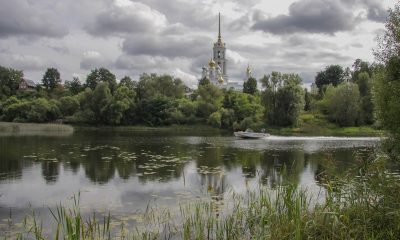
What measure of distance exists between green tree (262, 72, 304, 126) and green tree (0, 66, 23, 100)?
79899mm

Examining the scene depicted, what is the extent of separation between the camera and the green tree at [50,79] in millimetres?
132000

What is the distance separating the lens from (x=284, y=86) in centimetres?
8200

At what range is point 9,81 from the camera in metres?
130

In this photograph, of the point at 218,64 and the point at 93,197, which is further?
the point at 218,64

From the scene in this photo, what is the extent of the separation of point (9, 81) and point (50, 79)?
39.2 feet

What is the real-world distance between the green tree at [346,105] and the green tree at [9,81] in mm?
90955

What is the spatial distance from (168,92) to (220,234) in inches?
4212

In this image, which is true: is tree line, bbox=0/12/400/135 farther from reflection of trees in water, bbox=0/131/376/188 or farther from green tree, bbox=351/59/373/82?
reflection of trees in water, bbox=0/131/376/188

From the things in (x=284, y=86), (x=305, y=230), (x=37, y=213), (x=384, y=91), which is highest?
(x=284, y=86)

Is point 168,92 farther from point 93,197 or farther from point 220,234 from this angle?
point 220,234

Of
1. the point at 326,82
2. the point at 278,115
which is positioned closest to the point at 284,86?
the point at 278,115

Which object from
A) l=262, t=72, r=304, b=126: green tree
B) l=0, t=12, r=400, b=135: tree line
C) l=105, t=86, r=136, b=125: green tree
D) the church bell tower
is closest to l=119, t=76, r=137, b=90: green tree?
l=0, t=12, r=400, b=135: tree line

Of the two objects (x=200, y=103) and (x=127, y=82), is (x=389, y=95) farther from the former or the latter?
(x=127, y=82)

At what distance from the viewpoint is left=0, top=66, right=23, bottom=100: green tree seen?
124812 mm
